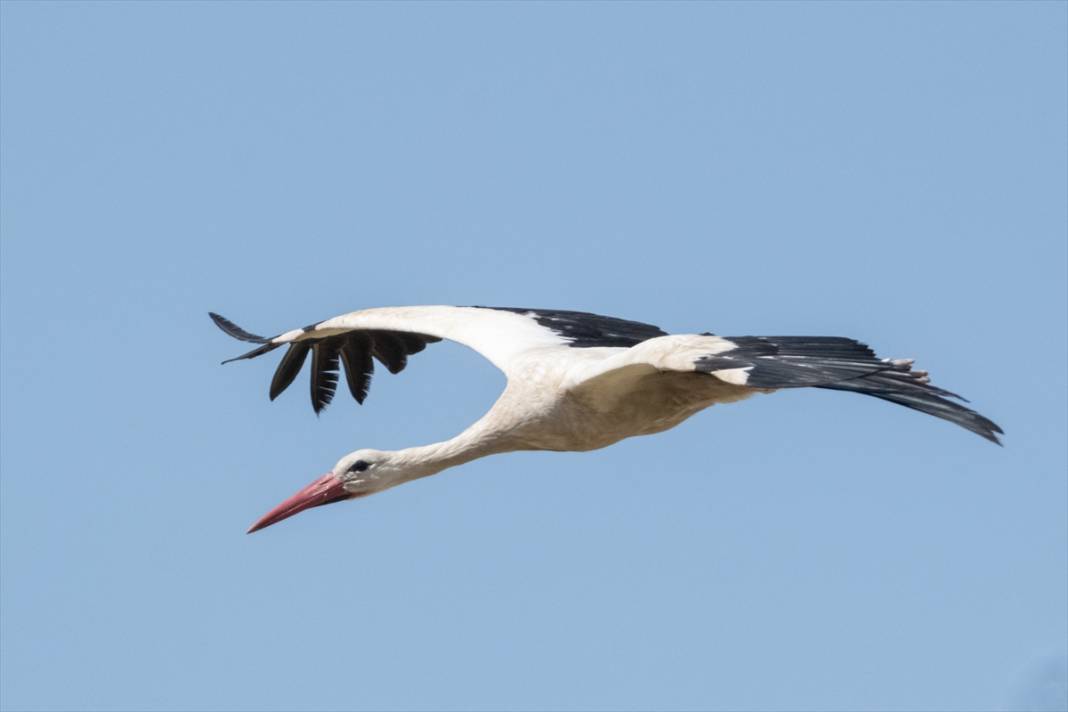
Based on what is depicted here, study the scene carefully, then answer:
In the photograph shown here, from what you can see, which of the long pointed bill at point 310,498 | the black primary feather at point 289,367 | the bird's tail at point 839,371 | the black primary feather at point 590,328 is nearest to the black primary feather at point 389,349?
the black primary feather at point 289,367

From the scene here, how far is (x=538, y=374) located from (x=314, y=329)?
9.72 ft

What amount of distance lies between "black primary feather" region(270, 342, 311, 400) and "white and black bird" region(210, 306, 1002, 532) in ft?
1.82

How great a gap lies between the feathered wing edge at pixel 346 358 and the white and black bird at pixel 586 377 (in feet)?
1.76

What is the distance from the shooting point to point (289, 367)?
15.2 m

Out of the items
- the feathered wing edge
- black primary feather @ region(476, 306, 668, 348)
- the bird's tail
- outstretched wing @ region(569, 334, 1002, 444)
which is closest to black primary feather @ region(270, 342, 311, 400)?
the feathered wing edge

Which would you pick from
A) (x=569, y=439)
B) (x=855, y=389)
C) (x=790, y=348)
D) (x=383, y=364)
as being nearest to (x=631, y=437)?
(x=569, y=439)

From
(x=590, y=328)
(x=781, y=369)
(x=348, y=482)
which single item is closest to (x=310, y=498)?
(x=348, y=482)

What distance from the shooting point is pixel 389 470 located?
12422mm

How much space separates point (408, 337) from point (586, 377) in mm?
3997

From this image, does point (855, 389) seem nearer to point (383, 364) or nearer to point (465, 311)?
point (465, 311)

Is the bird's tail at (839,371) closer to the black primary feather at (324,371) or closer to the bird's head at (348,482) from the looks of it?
the bird's head at (348,482)

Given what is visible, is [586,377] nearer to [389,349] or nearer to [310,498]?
[310,498]

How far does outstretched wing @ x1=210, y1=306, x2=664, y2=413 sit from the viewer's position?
42.0 ft

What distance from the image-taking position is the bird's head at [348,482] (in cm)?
1242
